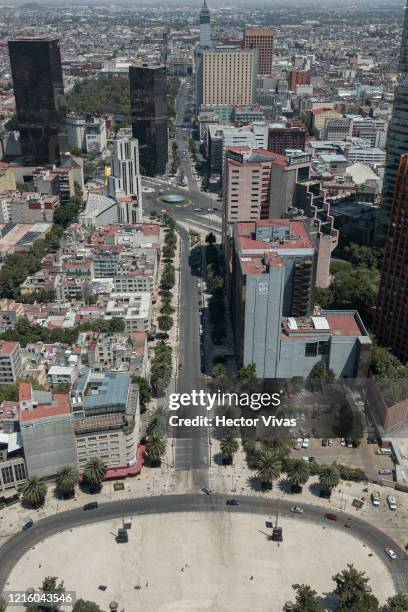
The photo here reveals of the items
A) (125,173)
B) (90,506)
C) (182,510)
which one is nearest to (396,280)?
(182,510)

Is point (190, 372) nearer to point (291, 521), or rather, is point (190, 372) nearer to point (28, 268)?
point (291, 521)

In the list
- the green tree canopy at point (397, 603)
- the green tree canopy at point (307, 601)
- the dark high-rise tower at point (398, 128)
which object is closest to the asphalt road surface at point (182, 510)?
the green tree canopy at point (397, 603)

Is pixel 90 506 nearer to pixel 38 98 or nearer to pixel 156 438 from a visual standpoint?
pixel 156 438

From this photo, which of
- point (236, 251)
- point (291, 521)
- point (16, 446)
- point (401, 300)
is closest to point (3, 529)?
point (16, 446)

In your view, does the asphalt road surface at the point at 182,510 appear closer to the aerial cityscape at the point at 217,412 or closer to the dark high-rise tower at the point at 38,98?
the aerial cityscape at the point at 217,412

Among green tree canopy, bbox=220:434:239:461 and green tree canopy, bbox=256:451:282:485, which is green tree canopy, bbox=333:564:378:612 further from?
green tree canopy, bbox=220:434:239:461
